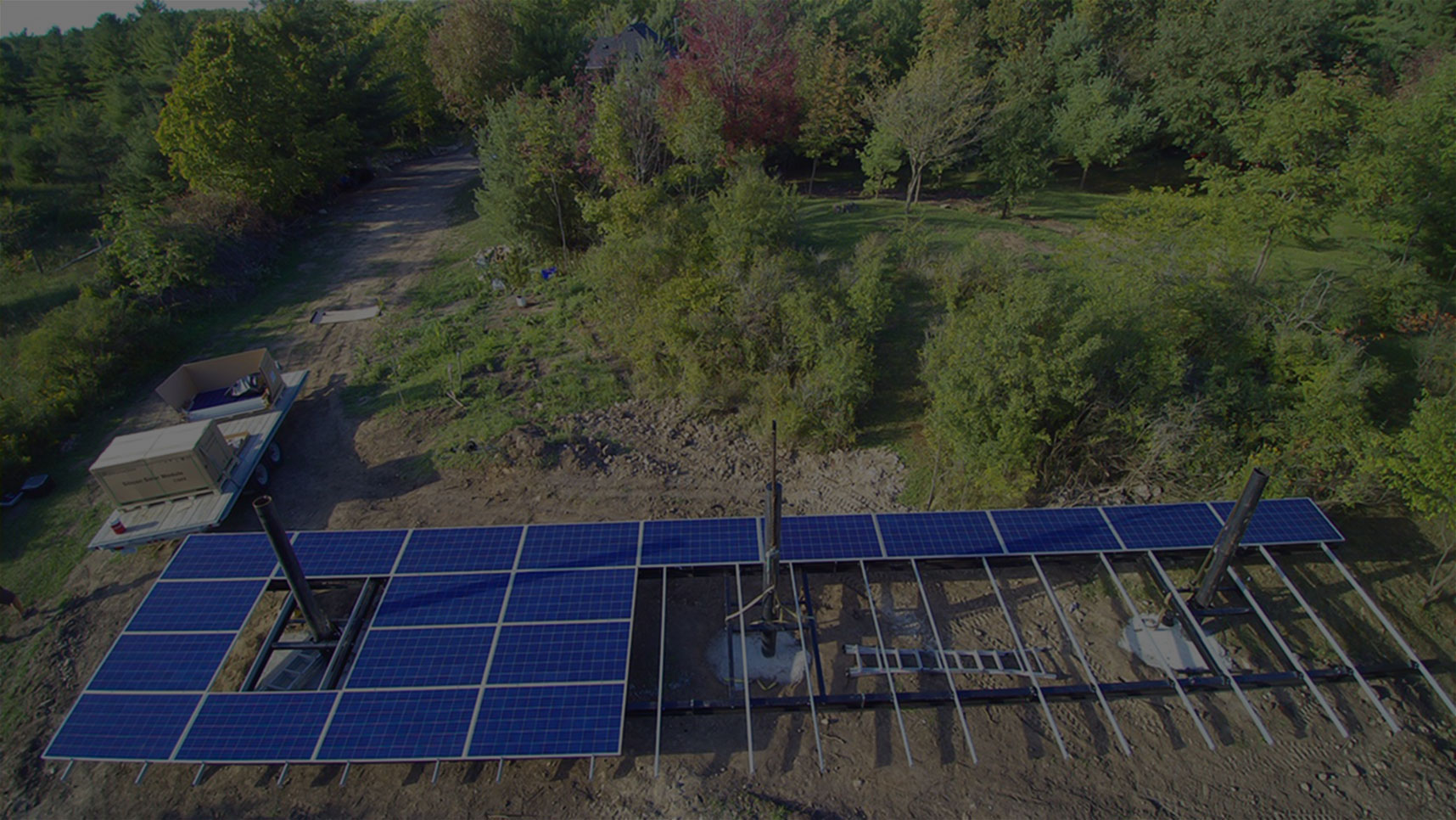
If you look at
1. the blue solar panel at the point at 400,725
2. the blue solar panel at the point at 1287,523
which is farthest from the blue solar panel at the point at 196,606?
the blue solar panel at the point at 1287,523

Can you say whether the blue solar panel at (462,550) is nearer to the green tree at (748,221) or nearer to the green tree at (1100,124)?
the green tree at (748,221)

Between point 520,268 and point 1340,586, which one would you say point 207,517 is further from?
point 1340,586

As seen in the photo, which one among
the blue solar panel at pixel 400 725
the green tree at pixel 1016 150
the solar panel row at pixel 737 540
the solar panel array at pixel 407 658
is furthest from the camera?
the green tree at pixel 1016 150

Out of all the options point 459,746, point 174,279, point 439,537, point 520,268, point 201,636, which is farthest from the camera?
point 520,268

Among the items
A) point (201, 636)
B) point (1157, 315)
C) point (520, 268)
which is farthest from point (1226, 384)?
point (520, 268)

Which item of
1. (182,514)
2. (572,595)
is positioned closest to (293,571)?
(572,595)

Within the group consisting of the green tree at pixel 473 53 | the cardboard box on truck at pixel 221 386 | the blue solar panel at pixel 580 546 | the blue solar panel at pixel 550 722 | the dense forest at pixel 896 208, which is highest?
the green tree at pixel 473 53

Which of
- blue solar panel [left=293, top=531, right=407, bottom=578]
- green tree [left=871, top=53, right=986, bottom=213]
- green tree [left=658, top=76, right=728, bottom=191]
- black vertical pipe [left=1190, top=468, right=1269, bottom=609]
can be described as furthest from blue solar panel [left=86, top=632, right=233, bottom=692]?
green tree [left=871, top=53, right=986, bottom=213]
